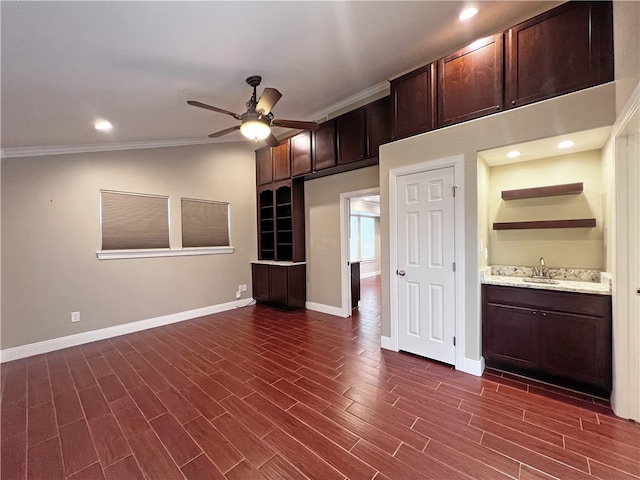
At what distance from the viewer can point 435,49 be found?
2.88 metres

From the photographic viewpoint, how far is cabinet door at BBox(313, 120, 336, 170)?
13.8ft

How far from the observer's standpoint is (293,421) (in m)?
1.99

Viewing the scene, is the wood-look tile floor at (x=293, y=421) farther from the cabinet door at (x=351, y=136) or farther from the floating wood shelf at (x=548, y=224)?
the cabinet door at (x=351, y=136)

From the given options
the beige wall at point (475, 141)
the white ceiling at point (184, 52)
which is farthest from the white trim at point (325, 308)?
the white ceiling at point (184, 52)

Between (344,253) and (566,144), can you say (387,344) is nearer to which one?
(344,253)

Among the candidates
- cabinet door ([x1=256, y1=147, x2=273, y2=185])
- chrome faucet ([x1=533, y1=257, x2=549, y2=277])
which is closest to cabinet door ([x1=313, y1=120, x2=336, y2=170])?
cabinet door ([x1=256, y1=147, x2=273, y2=185])

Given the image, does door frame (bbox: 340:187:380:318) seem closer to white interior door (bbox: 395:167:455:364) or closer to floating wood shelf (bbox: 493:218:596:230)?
white interior door (bbox: 395:167:455:364)

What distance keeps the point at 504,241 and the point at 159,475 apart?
3.65 metres

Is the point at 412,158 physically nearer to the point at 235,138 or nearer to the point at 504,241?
the point at 504,241

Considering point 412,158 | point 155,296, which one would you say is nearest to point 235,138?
point 155,296

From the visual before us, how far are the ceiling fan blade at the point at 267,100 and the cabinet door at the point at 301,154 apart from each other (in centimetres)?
173

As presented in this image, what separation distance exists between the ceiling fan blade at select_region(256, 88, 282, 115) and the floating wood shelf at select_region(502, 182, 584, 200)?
2680 mm

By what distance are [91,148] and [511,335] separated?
5619 millimetres

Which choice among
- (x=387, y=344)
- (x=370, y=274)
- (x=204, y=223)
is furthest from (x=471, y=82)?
(x=370, y=274)
